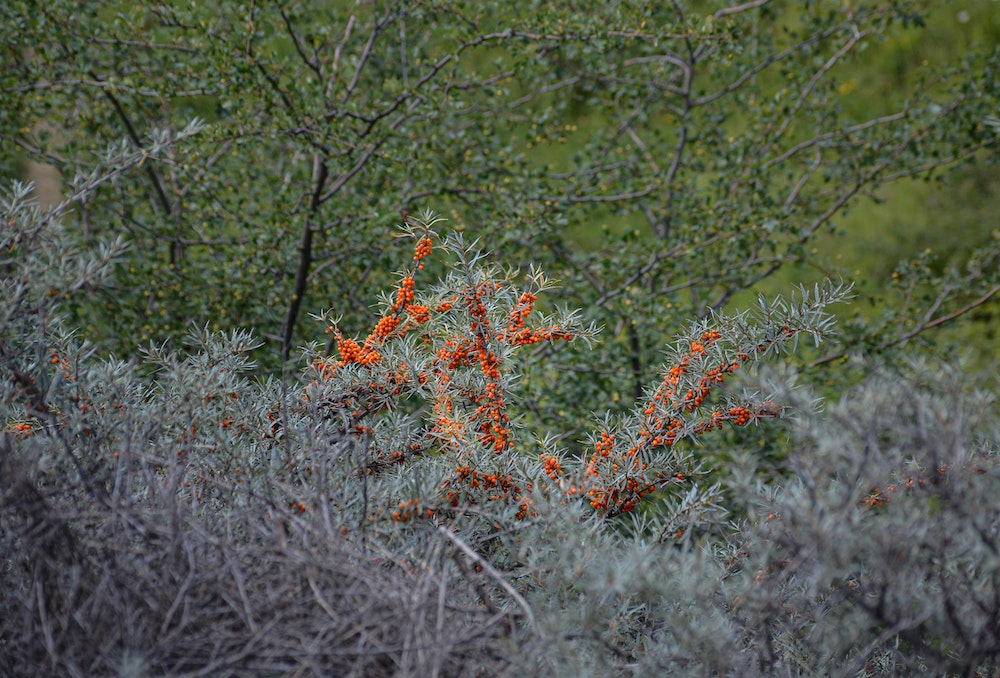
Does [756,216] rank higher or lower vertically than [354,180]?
lower

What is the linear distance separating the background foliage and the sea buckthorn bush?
0.01m

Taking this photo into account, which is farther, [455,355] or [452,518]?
[455,355]

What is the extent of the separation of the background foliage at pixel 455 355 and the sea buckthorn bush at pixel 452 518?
0.04ft

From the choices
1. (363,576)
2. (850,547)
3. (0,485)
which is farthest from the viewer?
(0,485)

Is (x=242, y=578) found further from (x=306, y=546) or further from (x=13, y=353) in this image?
(x=13, y=353)

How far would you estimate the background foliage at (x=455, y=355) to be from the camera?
1.46m

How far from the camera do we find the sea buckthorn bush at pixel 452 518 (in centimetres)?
141

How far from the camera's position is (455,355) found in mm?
2072

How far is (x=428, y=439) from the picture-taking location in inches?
84.7

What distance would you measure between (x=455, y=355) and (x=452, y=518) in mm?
403

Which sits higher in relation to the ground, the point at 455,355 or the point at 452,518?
the point at 455,355

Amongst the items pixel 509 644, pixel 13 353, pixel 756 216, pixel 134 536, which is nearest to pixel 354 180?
pixel 756 216

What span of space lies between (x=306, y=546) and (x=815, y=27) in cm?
358

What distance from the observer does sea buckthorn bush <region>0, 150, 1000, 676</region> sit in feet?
4.63
